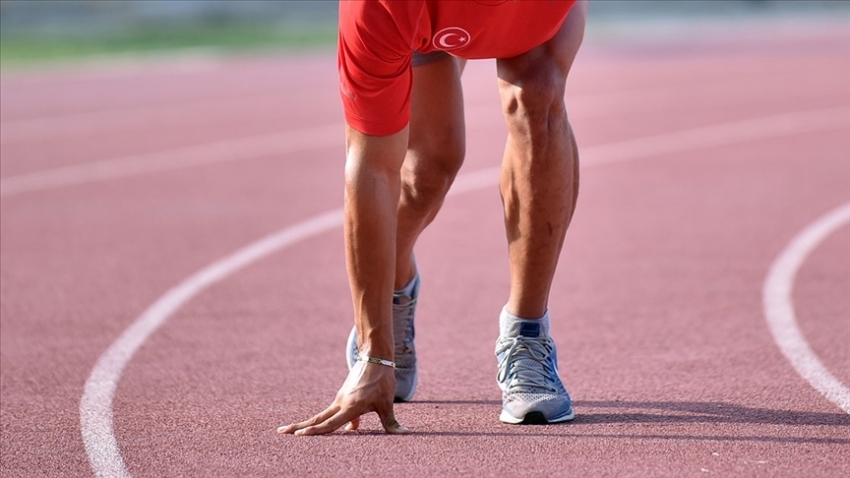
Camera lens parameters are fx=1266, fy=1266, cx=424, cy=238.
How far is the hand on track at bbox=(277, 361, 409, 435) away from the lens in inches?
157

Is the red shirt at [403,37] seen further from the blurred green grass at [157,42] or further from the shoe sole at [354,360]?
the blurred green grass at [157,42]

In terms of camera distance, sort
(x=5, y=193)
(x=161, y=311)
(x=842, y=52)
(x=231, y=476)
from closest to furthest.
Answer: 1. (x=231, y=476)
2. (x=161, y=311)
3. (x=5, y=193)
4. (x=842, y=52)

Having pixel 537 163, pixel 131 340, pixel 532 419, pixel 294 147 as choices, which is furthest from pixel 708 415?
pixel 294 147

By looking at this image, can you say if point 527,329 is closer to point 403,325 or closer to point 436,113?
point 403,325

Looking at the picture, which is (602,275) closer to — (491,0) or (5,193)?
(491,0)

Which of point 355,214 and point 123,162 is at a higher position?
point 355,214

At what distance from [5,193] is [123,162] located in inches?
71.7

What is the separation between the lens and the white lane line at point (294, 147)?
36.8ft

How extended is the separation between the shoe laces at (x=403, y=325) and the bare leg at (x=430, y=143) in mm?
183

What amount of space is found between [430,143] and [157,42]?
33331 millimetres

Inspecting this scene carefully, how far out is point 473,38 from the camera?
3.87 m

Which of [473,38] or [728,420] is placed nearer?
[473,38]

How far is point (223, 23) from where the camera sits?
46500 millimetres

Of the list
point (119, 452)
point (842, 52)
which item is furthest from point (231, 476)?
point (842, 52)
